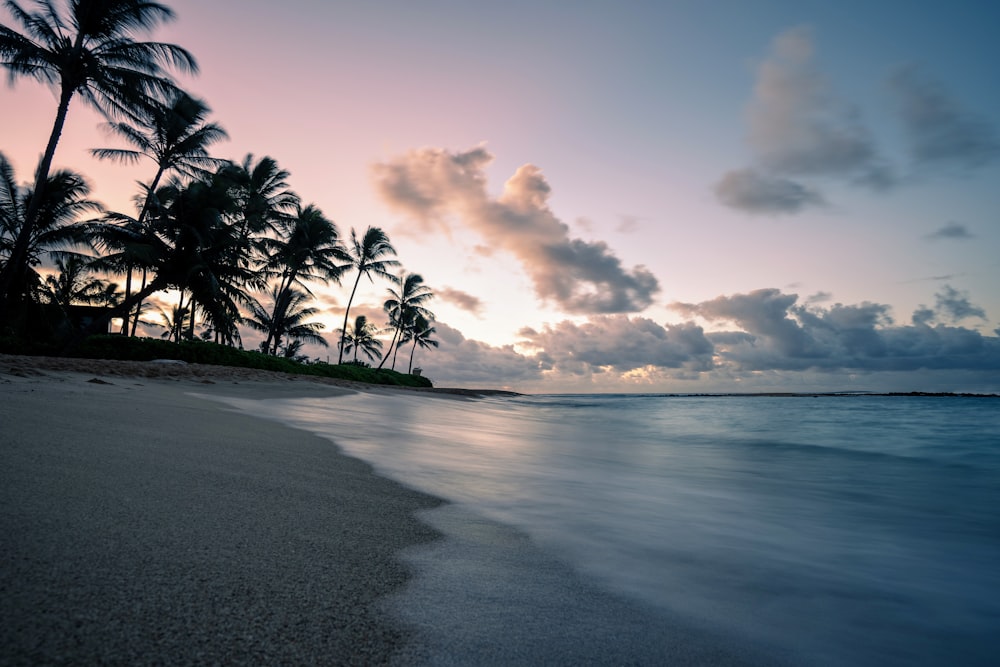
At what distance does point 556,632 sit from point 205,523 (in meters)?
1.11

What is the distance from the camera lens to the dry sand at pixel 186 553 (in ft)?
2.94

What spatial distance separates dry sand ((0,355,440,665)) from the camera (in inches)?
35.2

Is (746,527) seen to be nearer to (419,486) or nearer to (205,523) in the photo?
(419,486)

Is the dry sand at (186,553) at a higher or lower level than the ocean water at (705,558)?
higher

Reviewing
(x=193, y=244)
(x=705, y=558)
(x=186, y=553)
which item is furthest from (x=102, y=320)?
(x=705, y=558)

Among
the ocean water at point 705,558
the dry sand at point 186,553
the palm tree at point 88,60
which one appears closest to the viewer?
the dry sand at point 186,553

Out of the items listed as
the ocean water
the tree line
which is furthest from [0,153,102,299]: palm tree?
the ocean water

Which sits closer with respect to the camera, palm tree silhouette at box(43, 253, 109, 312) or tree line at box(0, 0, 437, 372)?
tree line at box(0, 0, 437, 372)

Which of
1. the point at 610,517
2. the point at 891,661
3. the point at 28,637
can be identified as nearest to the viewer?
the point at 28,637

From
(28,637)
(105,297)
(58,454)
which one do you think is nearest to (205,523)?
(28,637)

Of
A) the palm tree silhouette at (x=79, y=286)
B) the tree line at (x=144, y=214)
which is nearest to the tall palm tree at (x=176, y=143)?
the tree line at (x=144, y=214)

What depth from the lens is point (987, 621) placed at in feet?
5.86

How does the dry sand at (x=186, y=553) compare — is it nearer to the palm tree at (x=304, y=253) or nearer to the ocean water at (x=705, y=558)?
the ocean water at (x=705, y=558)

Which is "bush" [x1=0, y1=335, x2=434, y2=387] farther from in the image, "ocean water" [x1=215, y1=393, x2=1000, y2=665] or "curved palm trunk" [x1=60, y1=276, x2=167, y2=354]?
→ "ocean water" [x1=215, y1=393, x2=1000, y2=665]
